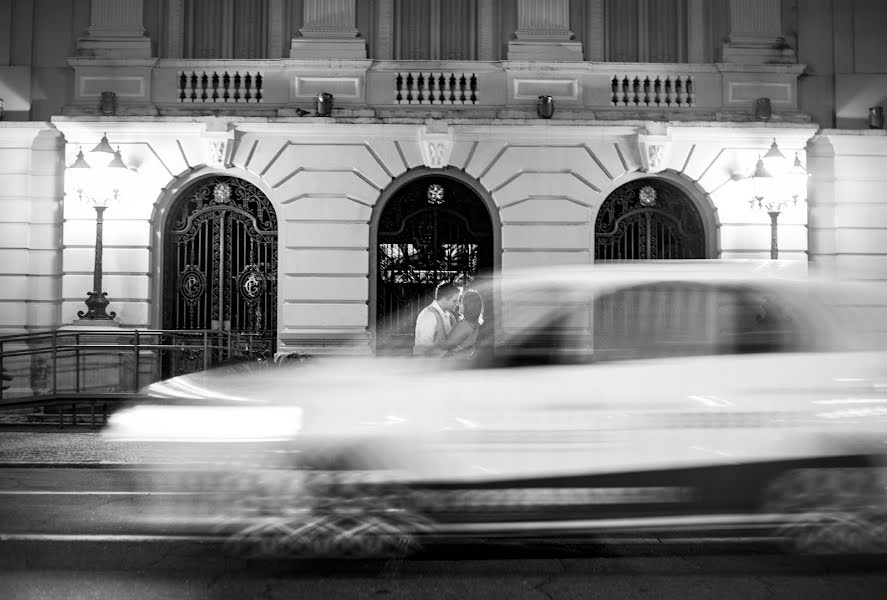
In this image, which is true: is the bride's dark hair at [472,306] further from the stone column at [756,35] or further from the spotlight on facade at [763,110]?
the stone column at [756,35]

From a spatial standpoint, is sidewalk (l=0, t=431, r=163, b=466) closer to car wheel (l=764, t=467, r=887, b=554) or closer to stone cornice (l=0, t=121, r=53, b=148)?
car wheel (l=764, t=467, r=887, b=554)

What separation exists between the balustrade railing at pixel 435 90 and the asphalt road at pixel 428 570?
11.5 meters

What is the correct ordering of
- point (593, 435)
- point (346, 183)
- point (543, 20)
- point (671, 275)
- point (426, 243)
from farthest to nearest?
point (426, 243), point (543, 20), point (346, 183), point (671, 275), point (593, 435)

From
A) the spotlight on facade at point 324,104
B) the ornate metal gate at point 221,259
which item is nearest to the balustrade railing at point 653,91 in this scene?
the spotlight on facade at point 324,104

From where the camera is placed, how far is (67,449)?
1080 cm

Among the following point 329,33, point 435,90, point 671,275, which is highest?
point 329,33

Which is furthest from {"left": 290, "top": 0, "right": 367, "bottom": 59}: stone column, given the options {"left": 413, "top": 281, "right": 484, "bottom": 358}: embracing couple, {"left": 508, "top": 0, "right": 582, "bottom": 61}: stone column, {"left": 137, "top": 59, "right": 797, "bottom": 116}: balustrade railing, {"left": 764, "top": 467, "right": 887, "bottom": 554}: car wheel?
{"left": 764, "top": 467, "right": 887, "bottom": 554}: car wheel

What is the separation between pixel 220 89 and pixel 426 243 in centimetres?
480

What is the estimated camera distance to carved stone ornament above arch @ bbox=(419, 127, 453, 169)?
16266 mm

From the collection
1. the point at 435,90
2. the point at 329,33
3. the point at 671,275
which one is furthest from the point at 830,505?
the point at 329,33

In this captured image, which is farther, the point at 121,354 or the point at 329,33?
the point at 329,33

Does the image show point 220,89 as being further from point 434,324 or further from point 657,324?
point 657,324

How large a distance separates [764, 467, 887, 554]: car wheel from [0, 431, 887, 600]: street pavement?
181mm

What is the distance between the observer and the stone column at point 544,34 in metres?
16.8
